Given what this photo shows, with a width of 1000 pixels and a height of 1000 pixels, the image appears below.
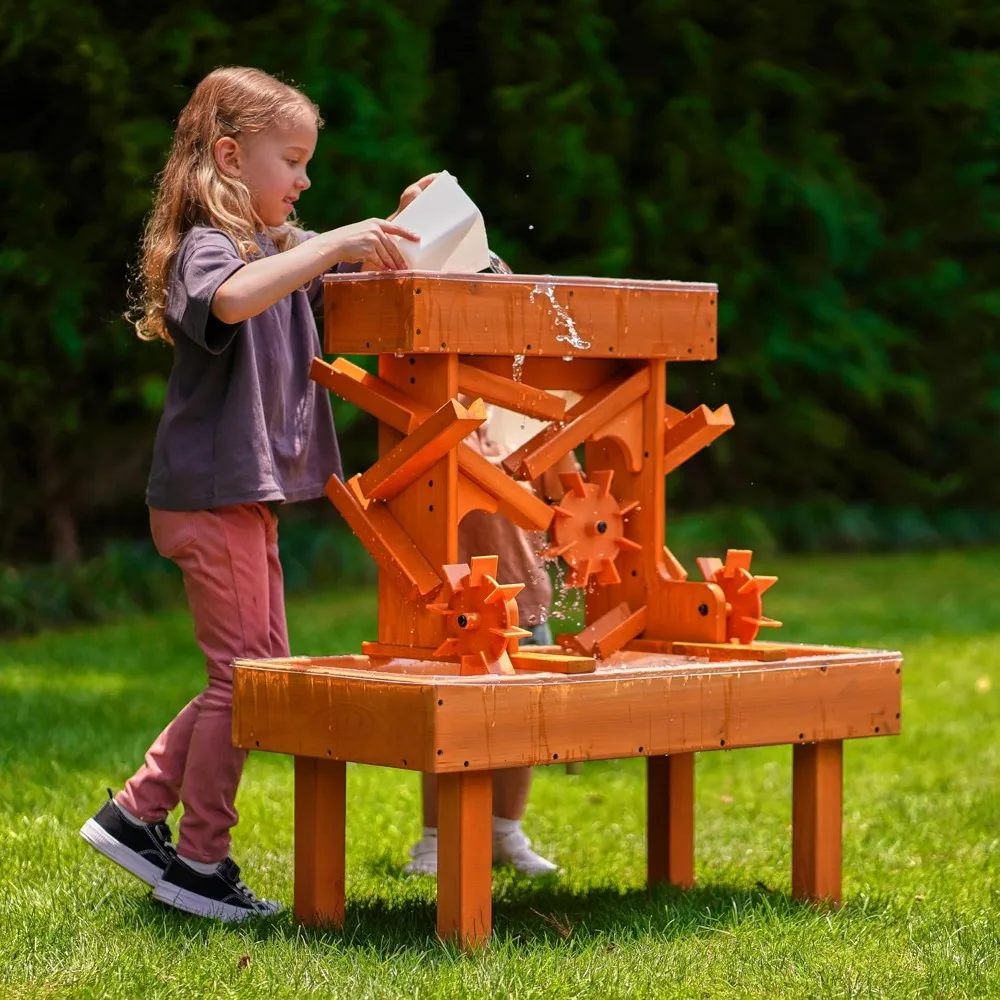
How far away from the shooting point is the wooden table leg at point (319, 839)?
146 inches

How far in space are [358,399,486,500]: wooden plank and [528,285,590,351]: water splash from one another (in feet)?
0.84

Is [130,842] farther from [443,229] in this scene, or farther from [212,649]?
[443,229]

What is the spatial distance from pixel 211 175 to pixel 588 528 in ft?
3.63

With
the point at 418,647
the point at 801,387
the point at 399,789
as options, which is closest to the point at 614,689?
the point at 418,647

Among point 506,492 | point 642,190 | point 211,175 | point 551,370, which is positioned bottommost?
point 506,492

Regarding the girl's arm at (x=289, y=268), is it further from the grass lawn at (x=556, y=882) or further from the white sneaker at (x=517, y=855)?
the white sneaker at (x=517, y=855)

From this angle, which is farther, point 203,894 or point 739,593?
point 739,593

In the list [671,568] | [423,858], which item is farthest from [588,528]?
[423,858]

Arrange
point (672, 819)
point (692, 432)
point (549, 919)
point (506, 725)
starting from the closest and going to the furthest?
point (506, 725) → point (549, 919) → point (692, 432) → point (672, 819)

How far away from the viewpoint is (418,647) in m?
3.66

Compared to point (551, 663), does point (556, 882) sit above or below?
below

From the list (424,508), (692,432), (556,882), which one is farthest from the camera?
(556,882)

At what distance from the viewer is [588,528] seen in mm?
3852

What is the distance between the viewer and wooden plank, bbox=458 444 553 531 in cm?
361
